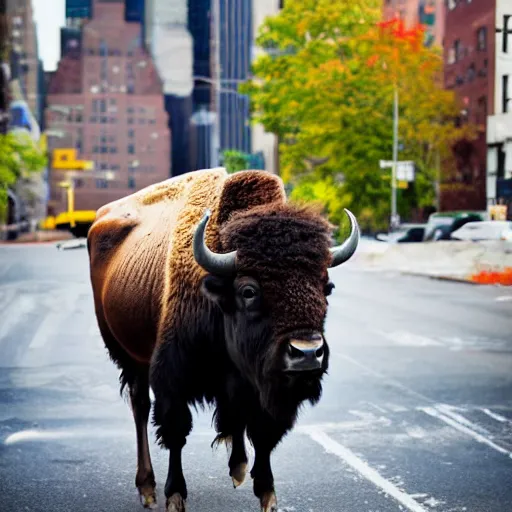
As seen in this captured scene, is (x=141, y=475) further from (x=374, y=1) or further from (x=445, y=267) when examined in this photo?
(x=374, y=1)

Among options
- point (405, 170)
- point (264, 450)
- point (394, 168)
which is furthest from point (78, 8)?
point (405, 170)

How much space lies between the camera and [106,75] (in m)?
70.5

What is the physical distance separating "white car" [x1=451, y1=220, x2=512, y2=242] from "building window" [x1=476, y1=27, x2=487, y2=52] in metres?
13.0

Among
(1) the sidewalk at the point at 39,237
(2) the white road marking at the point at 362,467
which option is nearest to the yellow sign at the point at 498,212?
(1) the sidewalk at the point at 39,237

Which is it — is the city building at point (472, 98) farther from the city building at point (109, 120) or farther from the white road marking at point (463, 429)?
the white road marking at point (463, 429)

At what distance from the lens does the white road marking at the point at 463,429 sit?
735cm

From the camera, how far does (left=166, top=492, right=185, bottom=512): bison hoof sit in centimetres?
509

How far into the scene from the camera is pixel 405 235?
3728 cm

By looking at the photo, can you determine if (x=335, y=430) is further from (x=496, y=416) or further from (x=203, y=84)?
(x=203, y=84)

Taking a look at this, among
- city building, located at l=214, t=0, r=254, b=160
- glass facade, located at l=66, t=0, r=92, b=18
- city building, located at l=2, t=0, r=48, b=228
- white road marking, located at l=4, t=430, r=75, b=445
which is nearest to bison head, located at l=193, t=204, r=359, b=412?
white road marking, located at l=4, t=430, r=75, b=445

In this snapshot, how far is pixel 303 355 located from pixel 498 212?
1335 inches

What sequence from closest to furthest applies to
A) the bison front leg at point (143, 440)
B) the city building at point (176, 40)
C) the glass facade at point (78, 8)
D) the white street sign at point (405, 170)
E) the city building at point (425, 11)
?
the bison front leg at point (143, 440)
the glass facade at point (78, 8)
the city building at point (176, 40)
the white street sign at point (405, 170)
the city building at point (425, 11)

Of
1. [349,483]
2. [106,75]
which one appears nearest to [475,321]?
[349,483]

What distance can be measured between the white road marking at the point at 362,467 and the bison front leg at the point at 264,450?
3.42ft
